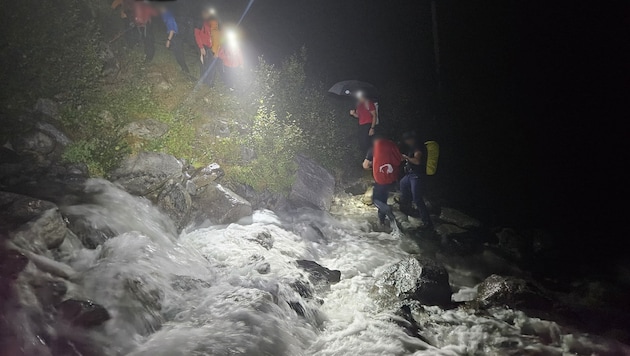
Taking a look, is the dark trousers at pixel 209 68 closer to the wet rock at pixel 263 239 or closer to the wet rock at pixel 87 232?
the wet rock at pixel 263 239

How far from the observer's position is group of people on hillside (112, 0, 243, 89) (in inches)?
441

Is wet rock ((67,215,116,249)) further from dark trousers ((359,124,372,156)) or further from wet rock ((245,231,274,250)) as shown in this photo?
dark trousers ((359,124,372,156))

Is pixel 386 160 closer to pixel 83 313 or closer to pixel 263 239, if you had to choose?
pixel 263 239

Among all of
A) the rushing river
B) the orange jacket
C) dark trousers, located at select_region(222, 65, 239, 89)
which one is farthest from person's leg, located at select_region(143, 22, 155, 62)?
the rushing river

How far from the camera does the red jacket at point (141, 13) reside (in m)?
10.8

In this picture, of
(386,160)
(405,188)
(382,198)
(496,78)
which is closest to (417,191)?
(405,188)

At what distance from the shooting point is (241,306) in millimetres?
5207

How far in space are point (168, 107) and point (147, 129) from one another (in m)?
1.74

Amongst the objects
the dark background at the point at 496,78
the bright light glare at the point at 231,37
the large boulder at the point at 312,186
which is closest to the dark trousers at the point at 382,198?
the large boulder at the point at 312,186

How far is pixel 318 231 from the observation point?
30.5 ft

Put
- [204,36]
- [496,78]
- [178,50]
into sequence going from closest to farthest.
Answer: [204,36], [178,50], [496,78]

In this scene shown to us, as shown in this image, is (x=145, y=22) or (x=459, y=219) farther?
(x=145, y=22)

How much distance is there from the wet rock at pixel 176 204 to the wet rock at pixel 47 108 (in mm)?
3068

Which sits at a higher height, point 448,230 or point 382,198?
point 448,230
